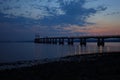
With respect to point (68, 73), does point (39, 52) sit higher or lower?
lower

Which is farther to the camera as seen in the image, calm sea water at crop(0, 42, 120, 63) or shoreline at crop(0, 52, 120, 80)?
calm sea water at crop(0, 42, 120, 63)

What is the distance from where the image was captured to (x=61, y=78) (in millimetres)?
12102

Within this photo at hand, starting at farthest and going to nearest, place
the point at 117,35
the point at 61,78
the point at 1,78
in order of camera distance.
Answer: the point at 117,35 < the point at 1,78 < the point at 61,78

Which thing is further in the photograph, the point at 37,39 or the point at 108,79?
the point at 37,39

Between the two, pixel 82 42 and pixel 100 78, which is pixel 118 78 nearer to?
pixel 100 78

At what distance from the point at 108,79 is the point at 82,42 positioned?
364ft

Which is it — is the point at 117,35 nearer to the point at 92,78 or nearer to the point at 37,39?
the point at 92,78

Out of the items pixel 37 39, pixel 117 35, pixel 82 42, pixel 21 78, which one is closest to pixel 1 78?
pixel 21 78

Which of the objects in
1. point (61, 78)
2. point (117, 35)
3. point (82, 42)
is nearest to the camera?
point (61, 78)

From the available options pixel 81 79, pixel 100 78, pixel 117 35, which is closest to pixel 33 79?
pixel 81 79

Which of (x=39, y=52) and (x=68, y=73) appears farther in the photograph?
(x=39, y=52)

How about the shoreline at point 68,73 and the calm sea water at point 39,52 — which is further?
the calm sea water at point 39,52

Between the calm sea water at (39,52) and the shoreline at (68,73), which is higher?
the shoreline at (68,73)

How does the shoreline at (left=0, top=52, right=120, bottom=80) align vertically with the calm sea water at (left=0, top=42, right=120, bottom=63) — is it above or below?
above
